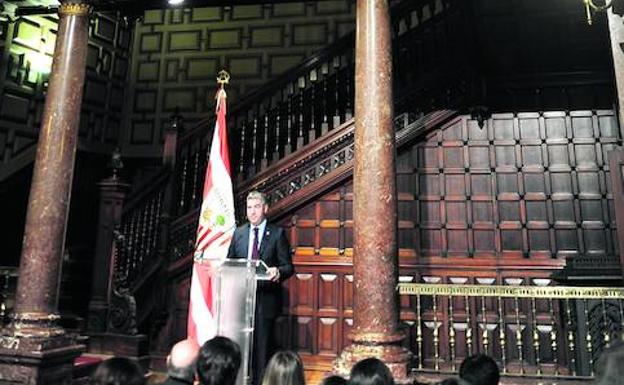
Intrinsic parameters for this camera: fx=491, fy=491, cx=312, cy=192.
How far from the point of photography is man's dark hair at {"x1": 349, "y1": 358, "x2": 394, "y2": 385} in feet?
6.17

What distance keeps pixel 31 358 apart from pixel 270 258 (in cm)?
208

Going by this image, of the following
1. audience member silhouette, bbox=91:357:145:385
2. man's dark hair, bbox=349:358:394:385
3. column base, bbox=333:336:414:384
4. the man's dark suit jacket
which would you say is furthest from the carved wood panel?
audience member silhouette, bbox=91:357:145:385

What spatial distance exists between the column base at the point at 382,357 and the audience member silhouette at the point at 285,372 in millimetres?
1349

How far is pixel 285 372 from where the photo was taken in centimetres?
203

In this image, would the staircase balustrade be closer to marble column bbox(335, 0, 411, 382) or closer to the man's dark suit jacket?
the man's dark suit jacket

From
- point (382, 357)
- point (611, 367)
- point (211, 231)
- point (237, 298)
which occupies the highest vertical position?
point (211, 231)

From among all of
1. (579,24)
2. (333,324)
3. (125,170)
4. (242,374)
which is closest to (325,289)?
(333,324)

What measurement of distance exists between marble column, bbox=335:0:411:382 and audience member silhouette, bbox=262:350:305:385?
4.47 ft

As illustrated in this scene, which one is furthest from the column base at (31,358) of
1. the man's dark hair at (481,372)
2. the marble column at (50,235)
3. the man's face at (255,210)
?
the man's dark hair at (481,372)

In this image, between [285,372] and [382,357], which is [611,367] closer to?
[285,372]

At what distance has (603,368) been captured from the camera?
4.74 ft

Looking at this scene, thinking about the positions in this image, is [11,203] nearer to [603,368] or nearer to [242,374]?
[242,374]

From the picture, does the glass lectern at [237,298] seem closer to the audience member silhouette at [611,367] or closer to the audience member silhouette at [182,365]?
the audience member silhouette at [182,365]

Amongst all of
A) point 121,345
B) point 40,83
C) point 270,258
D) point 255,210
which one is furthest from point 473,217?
point 40,83
